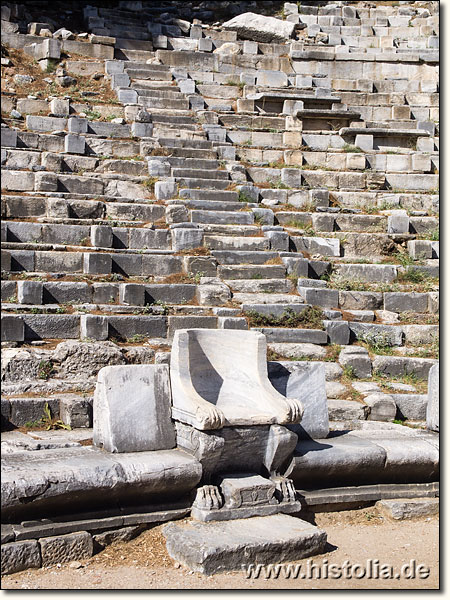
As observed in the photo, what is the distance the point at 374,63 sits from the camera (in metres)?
19.4

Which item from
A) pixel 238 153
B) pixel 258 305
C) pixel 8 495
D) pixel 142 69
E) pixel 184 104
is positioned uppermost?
pixel 142 69

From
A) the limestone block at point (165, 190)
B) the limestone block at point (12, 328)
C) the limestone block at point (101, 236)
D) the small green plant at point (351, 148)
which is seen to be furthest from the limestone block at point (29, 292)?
the small green plant at point (351, 148)

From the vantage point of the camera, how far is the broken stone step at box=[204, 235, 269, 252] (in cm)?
1124

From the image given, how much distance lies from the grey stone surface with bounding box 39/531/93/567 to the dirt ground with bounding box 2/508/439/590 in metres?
0.06

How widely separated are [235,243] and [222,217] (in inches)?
29.9

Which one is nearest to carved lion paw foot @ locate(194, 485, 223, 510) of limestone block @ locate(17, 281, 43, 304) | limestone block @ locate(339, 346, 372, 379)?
limestone block @ locate(339, 346, 372, 379)

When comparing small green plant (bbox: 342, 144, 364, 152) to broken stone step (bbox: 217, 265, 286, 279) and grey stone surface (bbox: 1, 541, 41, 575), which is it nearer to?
broken stone step (bbox: 217, 265, 286, 279)

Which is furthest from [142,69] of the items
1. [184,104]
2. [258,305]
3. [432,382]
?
[432,382]

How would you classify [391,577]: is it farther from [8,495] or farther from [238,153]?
[238,153]

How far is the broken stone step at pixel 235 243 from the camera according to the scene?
36.9 ft

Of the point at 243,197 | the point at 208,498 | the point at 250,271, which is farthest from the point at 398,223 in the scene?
the point at 208,498

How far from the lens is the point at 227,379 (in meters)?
7.11

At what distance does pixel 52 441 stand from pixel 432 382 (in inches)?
153

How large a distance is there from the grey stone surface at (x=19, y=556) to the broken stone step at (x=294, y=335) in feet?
15.9
